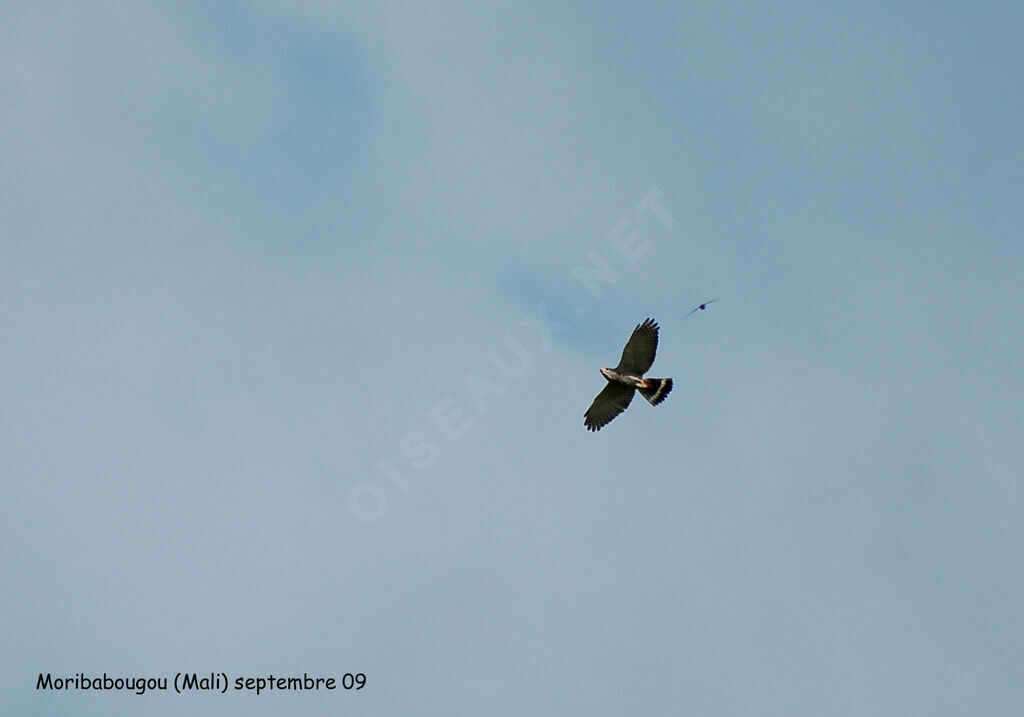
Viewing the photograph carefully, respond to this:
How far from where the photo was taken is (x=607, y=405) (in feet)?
131

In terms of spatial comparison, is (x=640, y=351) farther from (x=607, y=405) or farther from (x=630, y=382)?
(x=607, y=405)

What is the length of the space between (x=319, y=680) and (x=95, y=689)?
19.0 ft

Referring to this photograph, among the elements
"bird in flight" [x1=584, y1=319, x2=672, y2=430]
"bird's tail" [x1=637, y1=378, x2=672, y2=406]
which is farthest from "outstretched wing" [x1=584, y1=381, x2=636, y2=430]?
"bird's tail" [x1=637, y1=378, x2=672, y2=406]

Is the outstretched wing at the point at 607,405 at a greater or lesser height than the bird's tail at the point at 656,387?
greater

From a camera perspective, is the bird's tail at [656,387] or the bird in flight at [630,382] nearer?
the bird in flight at [630,382]

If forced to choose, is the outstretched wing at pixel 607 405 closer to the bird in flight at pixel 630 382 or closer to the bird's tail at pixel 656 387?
the bird in flight at pixel 630 382

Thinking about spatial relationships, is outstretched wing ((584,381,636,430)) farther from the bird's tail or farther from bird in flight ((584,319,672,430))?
the bird's tail

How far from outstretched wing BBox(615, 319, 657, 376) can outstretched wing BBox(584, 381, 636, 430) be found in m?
0.67

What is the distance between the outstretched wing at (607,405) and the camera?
39656 mm

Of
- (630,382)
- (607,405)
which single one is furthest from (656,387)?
(607,405)

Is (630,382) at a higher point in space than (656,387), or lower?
higher

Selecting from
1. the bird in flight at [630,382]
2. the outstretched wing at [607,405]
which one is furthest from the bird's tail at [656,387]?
the outstretched wing at [607,405]

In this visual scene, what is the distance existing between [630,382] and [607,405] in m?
1.27

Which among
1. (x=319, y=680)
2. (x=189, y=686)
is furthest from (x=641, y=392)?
(x=189, y=686)
